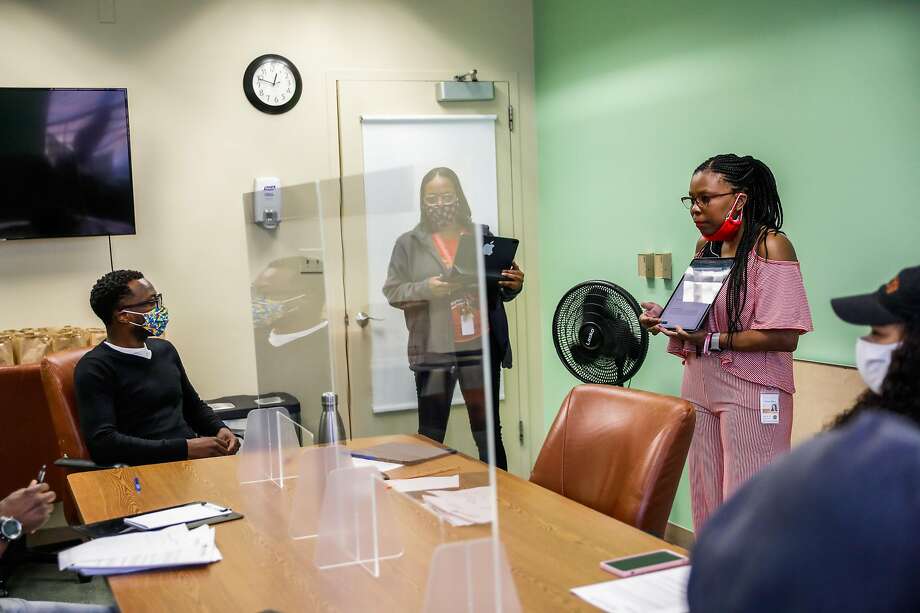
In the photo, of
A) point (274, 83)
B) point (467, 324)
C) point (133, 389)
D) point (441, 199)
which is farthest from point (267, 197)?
point (467, 324)

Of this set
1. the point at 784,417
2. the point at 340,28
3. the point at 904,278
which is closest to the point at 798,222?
the point at 784,417

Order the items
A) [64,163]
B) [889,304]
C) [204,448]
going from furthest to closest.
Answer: [64,163] → [204,448] → [889,304]

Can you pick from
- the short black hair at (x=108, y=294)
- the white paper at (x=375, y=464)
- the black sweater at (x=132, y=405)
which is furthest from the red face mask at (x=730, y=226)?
the short black hair at (x=108, y=294)

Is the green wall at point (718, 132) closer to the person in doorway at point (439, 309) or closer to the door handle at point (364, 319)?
the person in doorway at point (439, 309)

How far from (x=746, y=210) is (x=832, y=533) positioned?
2.58 meters

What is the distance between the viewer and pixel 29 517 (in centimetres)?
220

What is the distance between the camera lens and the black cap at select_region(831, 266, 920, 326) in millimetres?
1335

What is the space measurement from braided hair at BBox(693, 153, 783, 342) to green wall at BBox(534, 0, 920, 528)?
35 cm

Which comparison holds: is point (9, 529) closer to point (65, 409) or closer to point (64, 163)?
point (65, 409)

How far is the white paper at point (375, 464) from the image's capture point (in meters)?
1.90

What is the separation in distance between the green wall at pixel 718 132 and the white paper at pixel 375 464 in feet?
6.21

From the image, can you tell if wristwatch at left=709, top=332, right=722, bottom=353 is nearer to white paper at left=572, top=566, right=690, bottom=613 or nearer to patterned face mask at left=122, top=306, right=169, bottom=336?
white paper at left=572, top=566, right=690, bottom=613

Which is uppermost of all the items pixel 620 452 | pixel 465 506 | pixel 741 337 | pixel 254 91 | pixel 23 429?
pixel 254 91

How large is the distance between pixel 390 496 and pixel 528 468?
142 inches
